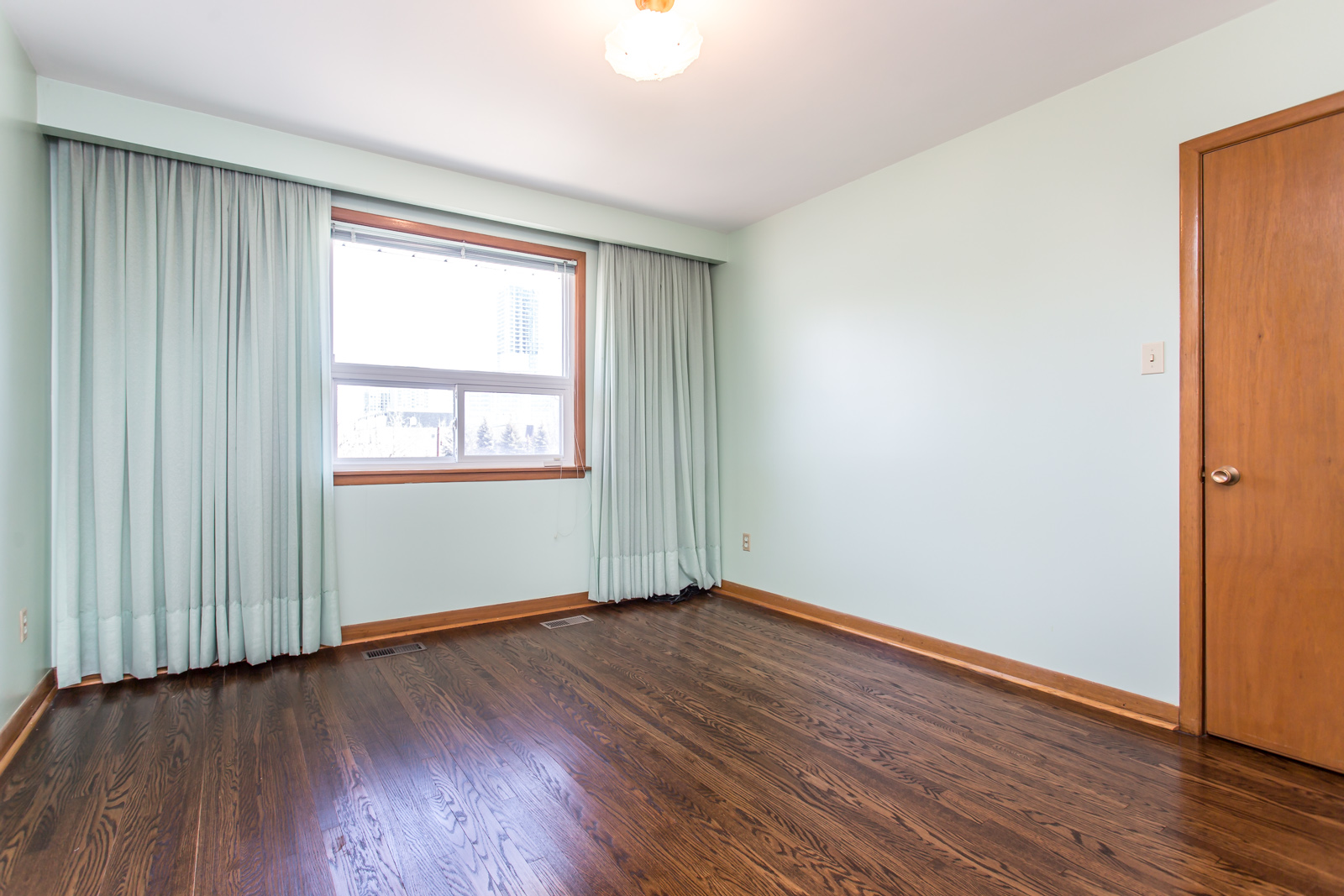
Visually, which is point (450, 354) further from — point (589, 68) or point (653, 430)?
point (589, 68)

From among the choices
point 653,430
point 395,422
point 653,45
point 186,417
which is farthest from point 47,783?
point 653,430

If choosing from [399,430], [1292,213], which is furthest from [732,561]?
[1292,213]

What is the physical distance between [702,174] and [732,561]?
2.42 metres

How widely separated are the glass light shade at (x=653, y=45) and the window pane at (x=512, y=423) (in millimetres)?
2109

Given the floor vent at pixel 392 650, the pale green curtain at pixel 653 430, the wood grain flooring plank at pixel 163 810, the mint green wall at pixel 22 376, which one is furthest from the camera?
the pale green curtain at pixel 653 430

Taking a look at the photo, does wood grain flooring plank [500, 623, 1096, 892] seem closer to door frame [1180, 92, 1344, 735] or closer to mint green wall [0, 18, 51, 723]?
door frame [1180, 92, 1344, 735]

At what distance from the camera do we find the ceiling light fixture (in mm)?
1906

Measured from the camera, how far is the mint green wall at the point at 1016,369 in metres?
2.28

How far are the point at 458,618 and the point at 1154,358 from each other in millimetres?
3374

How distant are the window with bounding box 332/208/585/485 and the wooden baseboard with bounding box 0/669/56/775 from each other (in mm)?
1288

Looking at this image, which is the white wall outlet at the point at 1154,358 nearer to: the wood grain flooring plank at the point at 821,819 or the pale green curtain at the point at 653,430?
the wood grain flooring plank at the point at 821,819

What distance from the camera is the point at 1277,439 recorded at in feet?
6.66

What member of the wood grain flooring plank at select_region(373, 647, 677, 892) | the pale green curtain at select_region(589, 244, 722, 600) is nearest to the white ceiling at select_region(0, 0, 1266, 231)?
the pale green curtain at select_region(589, 244, 722, 600)

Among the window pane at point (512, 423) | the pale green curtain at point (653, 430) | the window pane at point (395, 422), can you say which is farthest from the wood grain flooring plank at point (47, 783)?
the pale green curtain at point (653, 430)
